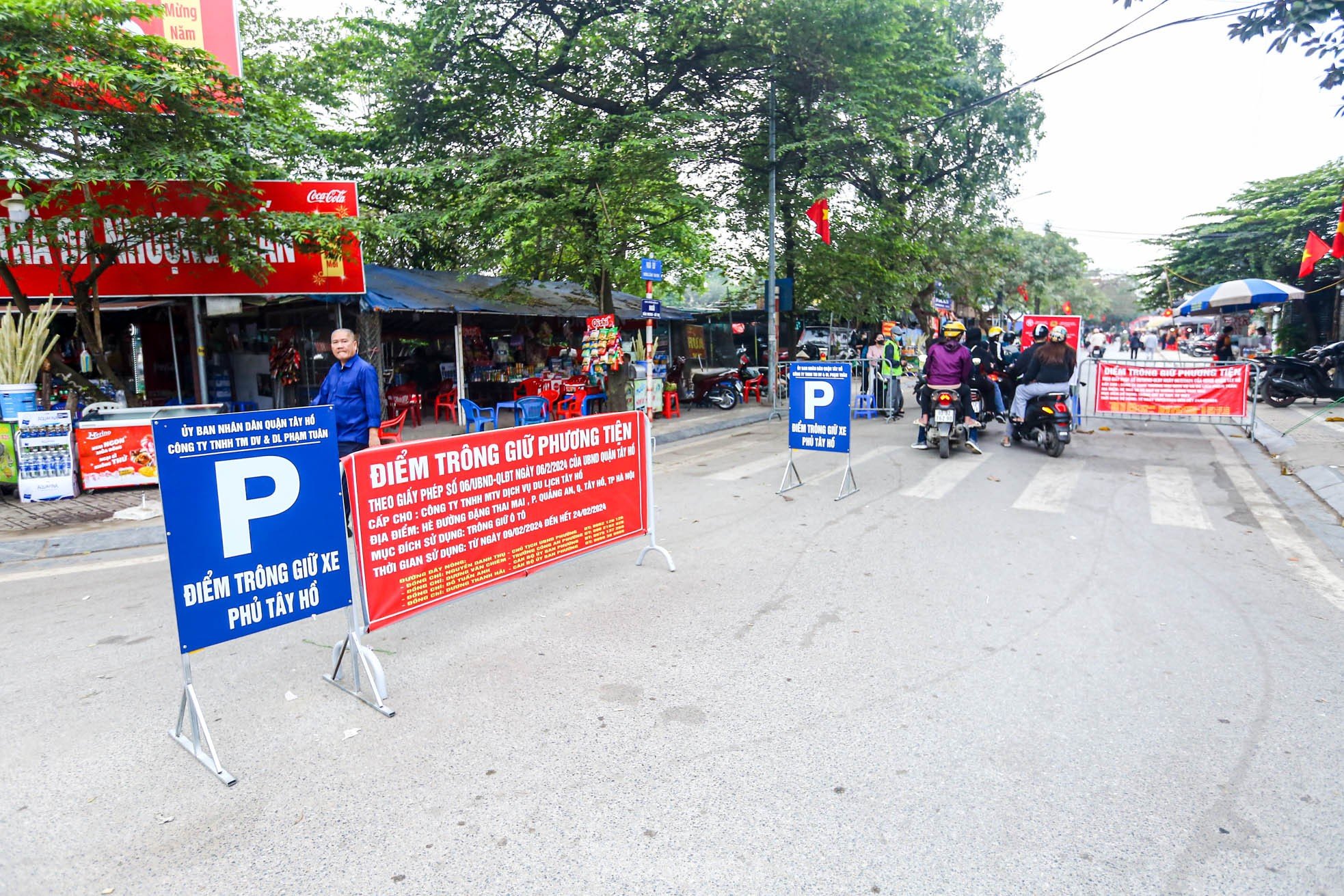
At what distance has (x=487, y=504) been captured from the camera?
471cm

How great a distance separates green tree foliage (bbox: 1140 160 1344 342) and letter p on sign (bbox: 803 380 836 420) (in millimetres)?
18172

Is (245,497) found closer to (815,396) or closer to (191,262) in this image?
(815,396)

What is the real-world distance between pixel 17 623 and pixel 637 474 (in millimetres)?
4220

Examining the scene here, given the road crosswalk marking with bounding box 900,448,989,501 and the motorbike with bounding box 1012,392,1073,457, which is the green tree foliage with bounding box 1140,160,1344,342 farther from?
the road crosswalk marking with bounding box 900,448,989,501

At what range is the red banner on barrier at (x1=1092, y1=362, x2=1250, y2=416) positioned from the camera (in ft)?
40.8

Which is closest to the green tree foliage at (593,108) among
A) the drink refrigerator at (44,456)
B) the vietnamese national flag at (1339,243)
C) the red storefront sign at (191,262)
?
the red storefront sign at (191,262)

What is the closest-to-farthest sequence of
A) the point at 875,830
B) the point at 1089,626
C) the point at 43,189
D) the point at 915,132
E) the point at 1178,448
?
the point at 875,830 < the point at 1089,626 < the point at 43,189 < the point at 1178,448 < the point at 915,132

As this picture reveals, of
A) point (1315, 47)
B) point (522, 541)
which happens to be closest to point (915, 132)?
point (1315, 47)

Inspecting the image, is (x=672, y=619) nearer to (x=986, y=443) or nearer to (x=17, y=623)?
(x=17, y=623)

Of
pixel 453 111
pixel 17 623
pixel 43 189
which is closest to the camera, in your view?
pixel 17 623

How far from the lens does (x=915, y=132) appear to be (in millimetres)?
25234

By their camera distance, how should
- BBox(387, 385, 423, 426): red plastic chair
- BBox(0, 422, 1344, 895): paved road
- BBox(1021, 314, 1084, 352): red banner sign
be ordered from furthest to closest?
BBox(1021, 314, 1084, 352): red banner sign → BBox(387, 385, 423, 426): red plastic chair → BBox(0, 422, 1344, 895): paved road

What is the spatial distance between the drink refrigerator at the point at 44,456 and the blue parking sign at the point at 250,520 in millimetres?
7065

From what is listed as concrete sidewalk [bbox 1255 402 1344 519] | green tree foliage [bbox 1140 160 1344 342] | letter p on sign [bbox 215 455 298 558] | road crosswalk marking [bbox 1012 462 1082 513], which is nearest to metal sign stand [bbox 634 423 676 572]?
letter p on sign [bbox 215 455 298 558]
